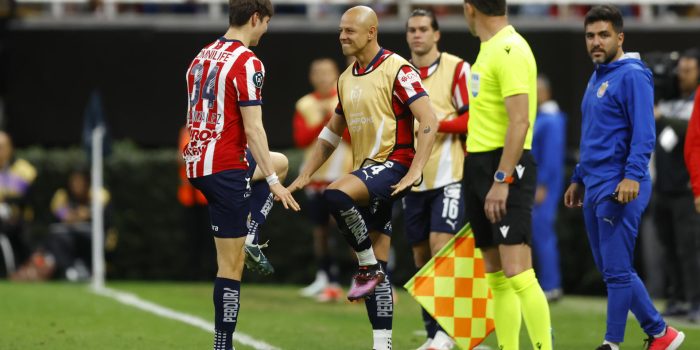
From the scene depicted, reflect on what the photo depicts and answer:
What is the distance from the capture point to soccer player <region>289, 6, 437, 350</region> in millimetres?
7734

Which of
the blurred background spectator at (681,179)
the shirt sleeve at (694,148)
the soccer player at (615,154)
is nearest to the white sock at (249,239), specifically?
the soccer player at (615,154)

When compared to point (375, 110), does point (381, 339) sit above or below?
below

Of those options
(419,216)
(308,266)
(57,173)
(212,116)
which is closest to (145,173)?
(57,173)

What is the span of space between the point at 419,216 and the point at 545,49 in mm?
9029

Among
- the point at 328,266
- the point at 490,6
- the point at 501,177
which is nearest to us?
the point at 501,177

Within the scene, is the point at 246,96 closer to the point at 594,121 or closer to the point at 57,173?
the point at 594,121

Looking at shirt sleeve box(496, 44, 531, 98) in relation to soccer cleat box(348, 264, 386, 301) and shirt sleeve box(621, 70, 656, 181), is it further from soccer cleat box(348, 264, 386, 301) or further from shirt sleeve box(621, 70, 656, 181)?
soccer cleat box(348, 264, 386, 301)

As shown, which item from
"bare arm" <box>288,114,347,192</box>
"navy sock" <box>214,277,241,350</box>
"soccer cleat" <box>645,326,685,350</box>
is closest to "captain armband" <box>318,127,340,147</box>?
"bare arm" <box>288,114,347,192</box>

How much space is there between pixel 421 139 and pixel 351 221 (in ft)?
2.23

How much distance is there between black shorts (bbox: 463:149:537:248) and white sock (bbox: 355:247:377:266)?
0.67 metres

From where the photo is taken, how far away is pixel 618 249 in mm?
8227

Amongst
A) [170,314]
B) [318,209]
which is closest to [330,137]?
[170,314]

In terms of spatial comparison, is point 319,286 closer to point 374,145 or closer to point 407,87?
point 374,145

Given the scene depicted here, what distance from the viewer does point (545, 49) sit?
58.5ft
